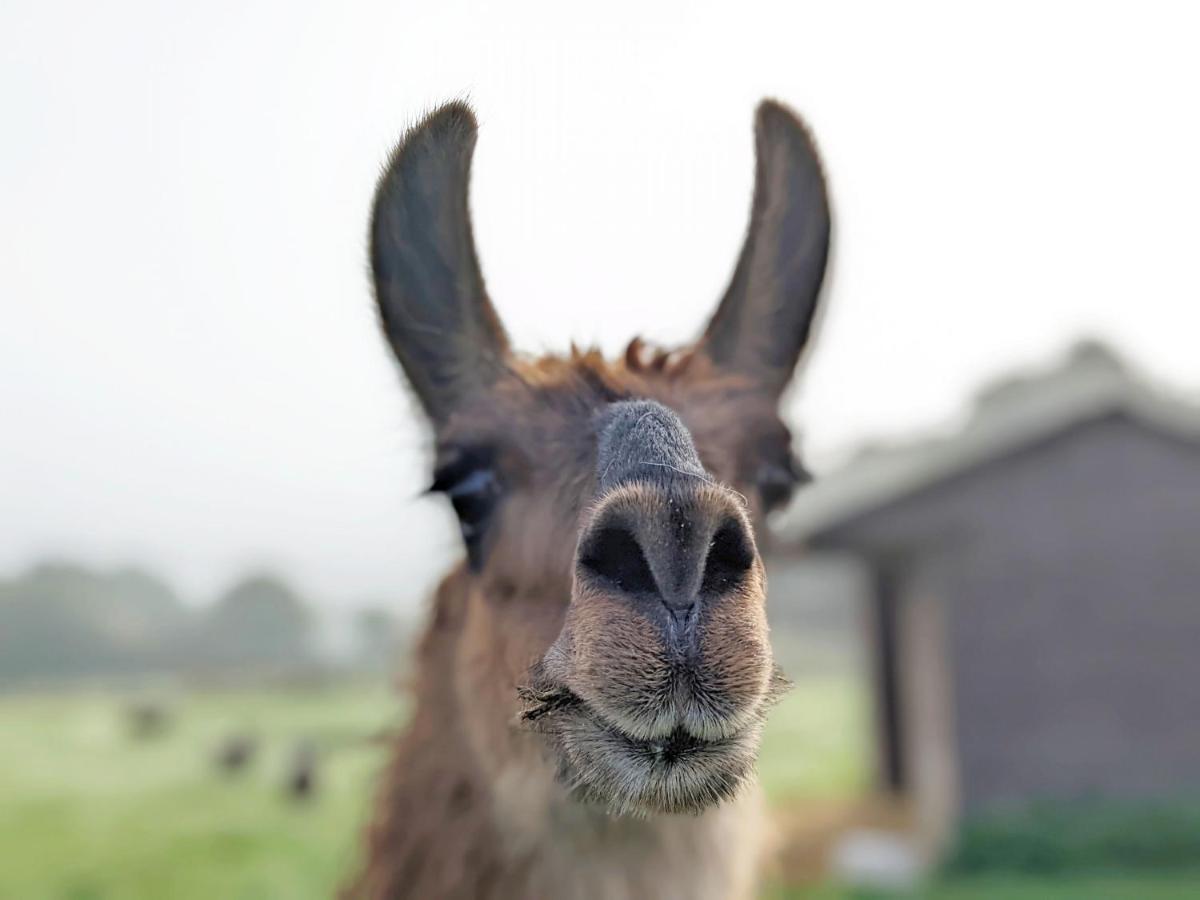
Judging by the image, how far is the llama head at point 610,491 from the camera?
2.27 meters

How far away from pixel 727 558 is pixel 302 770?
44.4 ft

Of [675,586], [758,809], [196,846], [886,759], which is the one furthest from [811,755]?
[675,586]

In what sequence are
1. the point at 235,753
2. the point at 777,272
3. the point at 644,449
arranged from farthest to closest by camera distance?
1. the point at 235,753
2. the point at 777,272
3. the point at 644,449

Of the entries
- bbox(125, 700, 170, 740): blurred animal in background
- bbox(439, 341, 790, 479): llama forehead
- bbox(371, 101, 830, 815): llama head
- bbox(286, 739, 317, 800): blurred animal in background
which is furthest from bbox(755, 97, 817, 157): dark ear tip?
bbox(125, 700, 170, 740): blurred animal in background

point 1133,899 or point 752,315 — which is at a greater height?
point 752,315

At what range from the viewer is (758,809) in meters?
3.93

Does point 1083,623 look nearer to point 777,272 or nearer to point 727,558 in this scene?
point 777,272

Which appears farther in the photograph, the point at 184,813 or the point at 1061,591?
the point at 1061,591

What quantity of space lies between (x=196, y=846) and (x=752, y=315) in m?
11.7

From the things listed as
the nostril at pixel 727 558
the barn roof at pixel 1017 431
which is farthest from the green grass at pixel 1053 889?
the nostril at pixel 727 558

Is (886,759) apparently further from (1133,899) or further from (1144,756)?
(1133,899)

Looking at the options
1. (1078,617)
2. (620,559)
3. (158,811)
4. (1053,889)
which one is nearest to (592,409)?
(620,559)

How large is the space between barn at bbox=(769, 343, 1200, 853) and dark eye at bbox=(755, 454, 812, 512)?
13.5m

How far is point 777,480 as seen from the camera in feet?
10.8
